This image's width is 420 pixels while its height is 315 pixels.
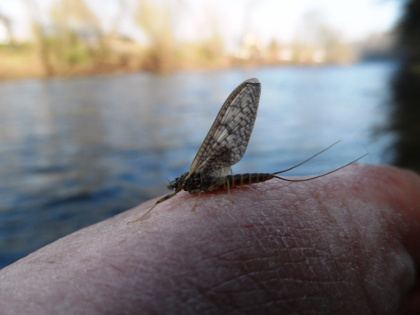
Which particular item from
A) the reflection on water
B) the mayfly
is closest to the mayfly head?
the mayfly

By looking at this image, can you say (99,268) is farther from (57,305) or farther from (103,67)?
(103,67)

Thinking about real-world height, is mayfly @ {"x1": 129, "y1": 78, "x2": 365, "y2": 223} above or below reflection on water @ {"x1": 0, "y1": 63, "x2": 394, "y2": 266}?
above

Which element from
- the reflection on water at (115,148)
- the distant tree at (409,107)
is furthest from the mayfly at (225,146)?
the distant tree at (409,107)

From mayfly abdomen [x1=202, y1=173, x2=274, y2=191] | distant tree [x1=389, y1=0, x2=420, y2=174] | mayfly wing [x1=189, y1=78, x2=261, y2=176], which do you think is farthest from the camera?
distant tree [x1=389, y1=0, x2=420, y2=174]

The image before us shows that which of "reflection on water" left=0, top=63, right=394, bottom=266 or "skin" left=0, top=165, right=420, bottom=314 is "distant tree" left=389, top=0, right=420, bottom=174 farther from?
"skin" left=0, top=165, right=420, bottom=314

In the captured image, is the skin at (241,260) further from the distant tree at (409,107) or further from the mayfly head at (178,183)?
the distant tree at (409,107)
